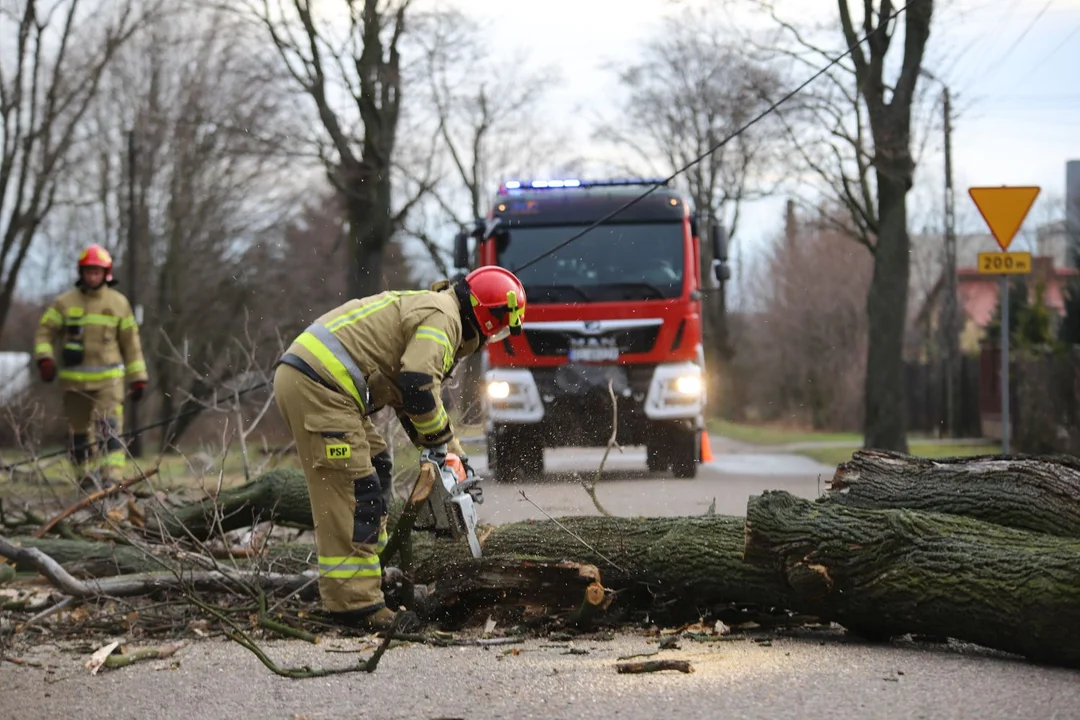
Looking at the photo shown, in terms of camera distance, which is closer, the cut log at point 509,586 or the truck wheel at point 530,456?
the cut log at point 509,586

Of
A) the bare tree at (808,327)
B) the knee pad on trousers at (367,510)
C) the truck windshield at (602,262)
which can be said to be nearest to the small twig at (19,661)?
the knee pad on trousers at (367,510)

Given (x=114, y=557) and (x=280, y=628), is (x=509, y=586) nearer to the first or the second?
(x=280, y=628)

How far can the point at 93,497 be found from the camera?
7492 millimetres

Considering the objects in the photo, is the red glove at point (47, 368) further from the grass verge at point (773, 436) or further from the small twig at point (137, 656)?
the grass verge at point (773, 436)

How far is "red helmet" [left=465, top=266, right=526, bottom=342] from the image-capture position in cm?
632

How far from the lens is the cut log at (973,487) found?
564 cm

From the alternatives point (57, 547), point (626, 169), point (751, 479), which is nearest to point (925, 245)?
point (626, 169)

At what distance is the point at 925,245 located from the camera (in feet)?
172

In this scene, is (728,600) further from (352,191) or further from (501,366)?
(352,191)

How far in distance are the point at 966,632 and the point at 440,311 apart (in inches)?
101

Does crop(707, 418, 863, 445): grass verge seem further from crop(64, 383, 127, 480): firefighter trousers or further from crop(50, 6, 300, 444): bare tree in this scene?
crop(64, 383, 127, 480): firefighter trousers

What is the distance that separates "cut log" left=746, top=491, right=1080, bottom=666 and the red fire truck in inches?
232

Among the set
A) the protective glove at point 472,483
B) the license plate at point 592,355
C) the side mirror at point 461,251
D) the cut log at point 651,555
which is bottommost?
the cut log at point 651,555

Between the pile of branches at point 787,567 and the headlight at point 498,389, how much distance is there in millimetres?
4948
